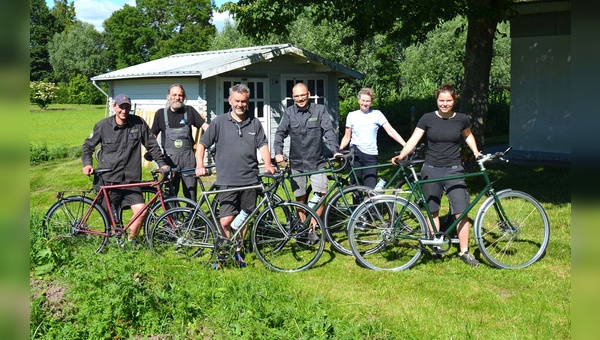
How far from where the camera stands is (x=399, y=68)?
46219 mm

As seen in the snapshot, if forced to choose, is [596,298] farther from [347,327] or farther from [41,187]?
[41,187]

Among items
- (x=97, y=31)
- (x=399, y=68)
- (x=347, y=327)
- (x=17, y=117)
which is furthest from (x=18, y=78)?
(x=97, y=31)

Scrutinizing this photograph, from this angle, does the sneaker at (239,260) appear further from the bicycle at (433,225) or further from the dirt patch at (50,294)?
the dirt patch at (50,294)

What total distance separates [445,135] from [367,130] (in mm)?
1801

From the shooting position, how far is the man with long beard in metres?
7.77

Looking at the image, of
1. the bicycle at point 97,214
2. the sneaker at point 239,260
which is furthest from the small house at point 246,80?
the sneaker at point 239,260

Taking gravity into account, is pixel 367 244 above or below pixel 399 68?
below

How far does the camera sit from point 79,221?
7.21m

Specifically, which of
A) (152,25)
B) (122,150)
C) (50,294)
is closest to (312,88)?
(122,150)

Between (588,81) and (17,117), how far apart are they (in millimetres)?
735

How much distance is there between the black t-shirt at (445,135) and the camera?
661cm

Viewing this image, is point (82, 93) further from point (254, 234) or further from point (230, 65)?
point (254, 234)

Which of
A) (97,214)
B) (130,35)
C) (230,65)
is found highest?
(130,35)

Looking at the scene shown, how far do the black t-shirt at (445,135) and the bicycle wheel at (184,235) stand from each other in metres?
2.60
